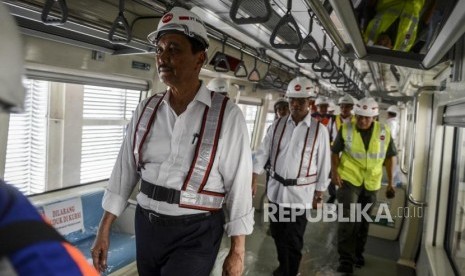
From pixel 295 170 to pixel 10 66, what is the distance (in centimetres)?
297

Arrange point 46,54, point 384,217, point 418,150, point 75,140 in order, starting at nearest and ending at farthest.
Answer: point 46,54
point 75,140
point 418,150
point 384,217

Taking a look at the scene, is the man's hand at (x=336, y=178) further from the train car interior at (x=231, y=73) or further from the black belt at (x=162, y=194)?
the black belt at (x=162, y=194)

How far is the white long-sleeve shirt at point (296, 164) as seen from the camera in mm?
3355

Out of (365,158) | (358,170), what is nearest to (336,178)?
(358,170)

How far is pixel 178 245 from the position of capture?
5.88ft

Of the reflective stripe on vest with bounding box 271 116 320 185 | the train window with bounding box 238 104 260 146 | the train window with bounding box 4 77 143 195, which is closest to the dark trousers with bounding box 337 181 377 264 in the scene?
the reflective stripe on vest with bounding box 271 116 320 185

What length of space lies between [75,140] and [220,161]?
239 cm

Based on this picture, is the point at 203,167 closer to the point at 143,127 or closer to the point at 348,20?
the point at 143,127

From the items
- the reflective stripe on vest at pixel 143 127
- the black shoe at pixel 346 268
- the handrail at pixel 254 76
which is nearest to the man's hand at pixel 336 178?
the black shoe at pixel 346 268

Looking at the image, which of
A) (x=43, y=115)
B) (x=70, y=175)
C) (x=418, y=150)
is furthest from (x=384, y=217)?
(x=43, y=115)

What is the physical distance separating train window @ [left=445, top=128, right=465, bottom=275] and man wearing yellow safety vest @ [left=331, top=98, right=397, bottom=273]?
0.90 meters

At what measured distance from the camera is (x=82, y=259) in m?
0.58

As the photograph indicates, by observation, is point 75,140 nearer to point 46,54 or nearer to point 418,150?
point 46,54

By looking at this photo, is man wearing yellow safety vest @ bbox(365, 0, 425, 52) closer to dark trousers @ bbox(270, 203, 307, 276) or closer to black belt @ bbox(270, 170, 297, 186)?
black belt @ bbox(270, 170, 297, 186)
